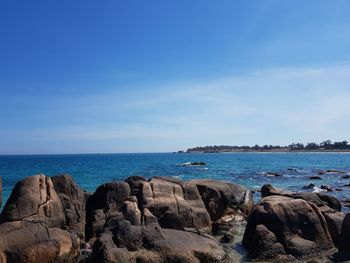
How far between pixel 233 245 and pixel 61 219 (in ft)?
22.0

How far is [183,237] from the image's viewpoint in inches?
540

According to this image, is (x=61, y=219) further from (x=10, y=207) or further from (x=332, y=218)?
(x=332, y=218)

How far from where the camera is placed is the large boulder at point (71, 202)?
15.7 m

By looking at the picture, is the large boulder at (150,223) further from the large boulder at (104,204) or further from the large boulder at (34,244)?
the large boulder at (34,244)

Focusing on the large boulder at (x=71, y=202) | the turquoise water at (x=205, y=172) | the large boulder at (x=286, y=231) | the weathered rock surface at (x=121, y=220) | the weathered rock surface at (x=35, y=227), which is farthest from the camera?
the turquoise water at (x=205, y=172)

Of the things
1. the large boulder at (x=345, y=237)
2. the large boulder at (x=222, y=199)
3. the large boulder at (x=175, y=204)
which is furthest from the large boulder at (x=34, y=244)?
the large boulder at (x=345, y=237)

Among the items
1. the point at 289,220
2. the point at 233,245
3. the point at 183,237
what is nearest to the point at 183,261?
the point at 183,237

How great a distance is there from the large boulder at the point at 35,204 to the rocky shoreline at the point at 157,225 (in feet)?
0.11

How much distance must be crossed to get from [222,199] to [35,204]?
27.9 feet

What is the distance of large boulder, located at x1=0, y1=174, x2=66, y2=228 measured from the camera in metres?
14.0

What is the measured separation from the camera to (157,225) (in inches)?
552

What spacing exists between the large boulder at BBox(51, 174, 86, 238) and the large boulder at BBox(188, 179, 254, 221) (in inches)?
195

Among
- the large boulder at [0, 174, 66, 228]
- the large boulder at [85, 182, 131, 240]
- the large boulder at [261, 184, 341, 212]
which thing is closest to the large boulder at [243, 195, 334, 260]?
the large boulder at [261, 184, 341, 212]

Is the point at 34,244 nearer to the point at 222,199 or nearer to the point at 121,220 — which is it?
the point at 121,220
